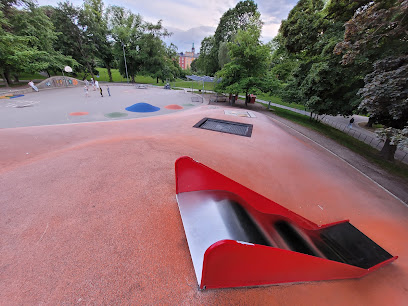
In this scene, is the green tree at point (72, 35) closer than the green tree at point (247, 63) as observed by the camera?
No

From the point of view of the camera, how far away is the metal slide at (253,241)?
2463 millimetres

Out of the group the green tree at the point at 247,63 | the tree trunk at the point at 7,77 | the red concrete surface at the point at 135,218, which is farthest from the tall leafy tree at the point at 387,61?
the tree trunk at the point at 7,77

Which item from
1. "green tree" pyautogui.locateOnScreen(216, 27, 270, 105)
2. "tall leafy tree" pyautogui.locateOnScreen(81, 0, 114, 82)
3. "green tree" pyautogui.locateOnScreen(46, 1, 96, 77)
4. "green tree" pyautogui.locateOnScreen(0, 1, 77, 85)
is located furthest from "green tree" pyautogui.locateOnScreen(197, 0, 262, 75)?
"green tree" pyautogui.locateOnScreen(0, 1, 77, 85)

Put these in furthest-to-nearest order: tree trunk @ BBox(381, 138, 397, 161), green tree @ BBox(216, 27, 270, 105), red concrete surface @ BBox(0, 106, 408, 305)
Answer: green tree @ BBox(216, 27, 270, 105)
tree trunk @ BBox(381, 138, 397, 161)
red concrete surface @ BBox(0, 106, 408, 305)

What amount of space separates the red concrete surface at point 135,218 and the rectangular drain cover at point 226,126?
257 centimetres

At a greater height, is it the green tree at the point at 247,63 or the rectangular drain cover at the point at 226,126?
the green tree at the point at 247,63

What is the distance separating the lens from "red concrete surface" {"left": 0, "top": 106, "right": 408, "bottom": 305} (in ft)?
8.43

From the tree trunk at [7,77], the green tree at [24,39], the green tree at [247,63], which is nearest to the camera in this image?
the green tree at [247,63]

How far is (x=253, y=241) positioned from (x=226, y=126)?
908 centimetres

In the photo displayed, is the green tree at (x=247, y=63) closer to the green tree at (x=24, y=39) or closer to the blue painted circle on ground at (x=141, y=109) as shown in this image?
the blue painted circle on ground at (x=141, y=109)

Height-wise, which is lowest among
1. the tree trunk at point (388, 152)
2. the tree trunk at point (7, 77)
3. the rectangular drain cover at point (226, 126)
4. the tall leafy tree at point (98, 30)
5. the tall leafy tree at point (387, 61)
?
the tree trunk at point (388, 152)

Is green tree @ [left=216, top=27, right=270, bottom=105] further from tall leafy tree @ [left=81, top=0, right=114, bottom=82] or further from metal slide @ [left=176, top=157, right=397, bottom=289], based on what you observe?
tall leafy tree @ [left=81, top=0, right=114, bottom=82]

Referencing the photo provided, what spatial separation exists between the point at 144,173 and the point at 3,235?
3.01 metres

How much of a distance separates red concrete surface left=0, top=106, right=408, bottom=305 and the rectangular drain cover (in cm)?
257
